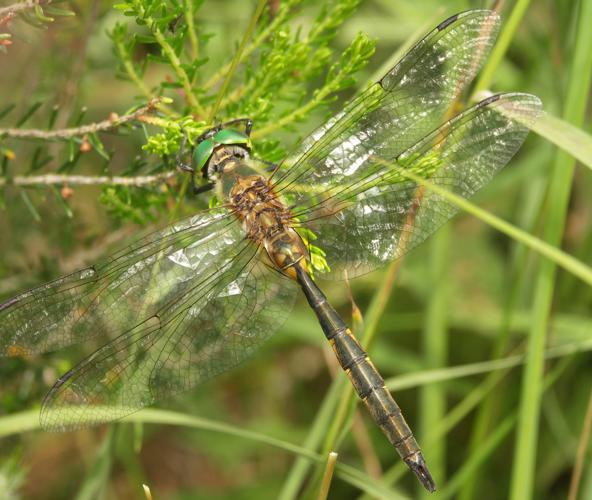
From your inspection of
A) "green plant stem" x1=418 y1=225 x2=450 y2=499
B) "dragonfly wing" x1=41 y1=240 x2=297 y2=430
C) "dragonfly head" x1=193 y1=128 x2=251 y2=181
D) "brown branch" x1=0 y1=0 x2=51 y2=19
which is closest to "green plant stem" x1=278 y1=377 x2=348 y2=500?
"dragonfly wing" x1=41 y1=240 x2=297 y2=430

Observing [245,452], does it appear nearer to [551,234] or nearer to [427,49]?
[551,234]

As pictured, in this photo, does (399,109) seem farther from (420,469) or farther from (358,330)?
(420,469)

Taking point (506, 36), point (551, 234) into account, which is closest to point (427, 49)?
point (506, 36)

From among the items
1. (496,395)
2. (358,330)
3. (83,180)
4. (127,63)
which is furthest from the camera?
(496,395)

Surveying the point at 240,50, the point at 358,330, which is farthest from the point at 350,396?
the point at 240,50

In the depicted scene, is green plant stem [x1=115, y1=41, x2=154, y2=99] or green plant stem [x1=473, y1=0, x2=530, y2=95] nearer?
green plant stem [x1=115, y1=41, x2=154, y2=99]

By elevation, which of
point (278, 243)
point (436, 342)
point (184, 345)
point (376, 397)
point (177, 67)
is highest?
point (177, 67)

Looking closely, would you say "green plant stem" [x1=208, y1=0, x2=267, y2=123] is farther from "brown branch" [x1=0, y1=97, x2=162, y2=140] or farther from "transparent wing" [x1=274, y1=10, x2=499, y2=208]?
"transparent wing" [x1=274, y1=10, x2=499, y2=208]
